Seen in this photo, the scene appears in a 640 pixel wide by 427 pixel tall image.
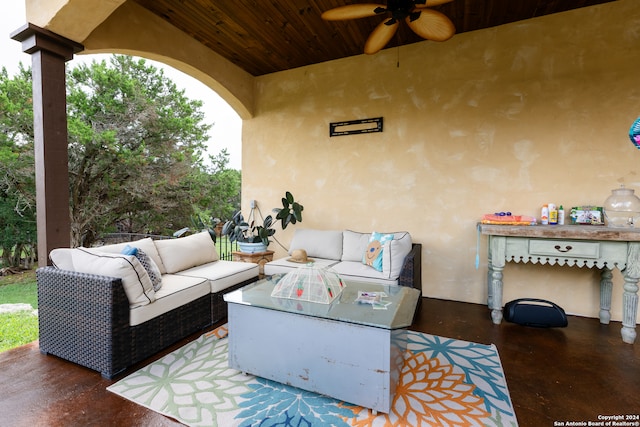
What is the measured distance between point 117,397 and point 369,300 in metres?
1.59

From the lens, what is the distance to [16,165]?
4996 millimetres

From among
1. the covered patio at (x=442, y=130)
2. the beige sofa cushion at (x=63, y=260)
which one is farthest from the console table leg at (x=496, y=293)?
the beige sofa cushion at (x=63, y=260)

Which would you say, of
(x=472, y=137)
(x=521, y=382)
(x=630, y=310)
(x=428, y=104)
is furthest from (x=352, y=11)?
(x=630, y=310)

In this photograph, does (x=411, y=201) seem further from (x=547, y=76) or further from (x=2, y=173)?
(x=2, y=173)

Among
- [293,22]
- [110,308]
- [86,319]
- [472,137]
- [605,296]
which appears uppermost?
[293,22]

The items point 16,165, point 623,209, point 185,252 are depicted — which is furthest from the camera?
point 16,165

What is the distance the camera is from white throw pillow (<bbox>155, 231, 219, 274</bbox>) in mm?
2893

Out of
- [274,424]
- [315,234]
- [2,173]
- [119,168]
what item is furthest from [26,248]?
[274,424]

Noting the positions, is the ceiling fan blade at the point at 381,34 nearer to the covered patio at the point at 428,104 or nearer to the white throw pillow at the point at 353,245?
the covered patio at the point at 428,104

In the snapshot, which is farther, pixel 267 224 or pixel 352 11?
pixel 267 224

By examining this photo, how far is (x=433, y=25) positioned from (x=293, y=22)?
159cm

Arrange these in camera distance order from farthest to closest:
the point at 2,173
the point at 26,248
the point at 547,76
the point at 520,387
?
the point at 26,248 < the point at 2,173 < the point at 547,76 < the point at 520,387

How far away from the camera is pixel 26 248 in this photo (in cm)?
566

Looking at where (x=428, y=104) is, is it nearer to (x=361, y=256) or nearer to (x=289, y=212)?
(x=361, y=256)
